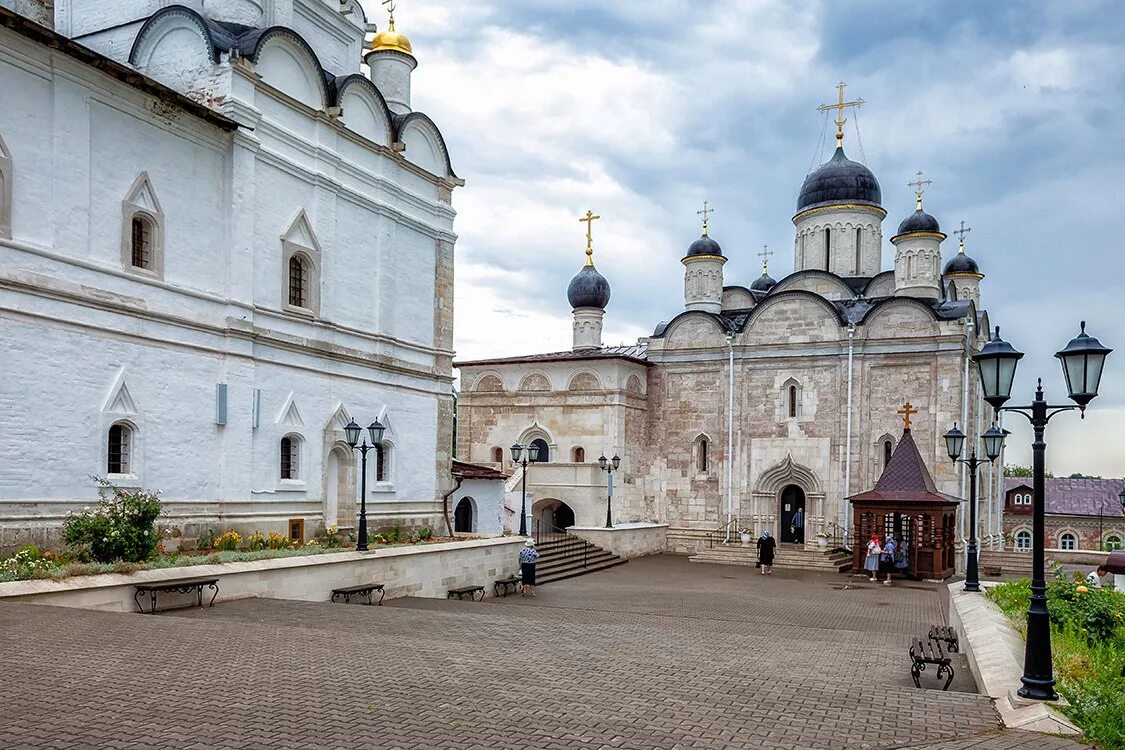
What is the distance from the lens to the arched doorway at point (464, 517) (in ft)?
85.9

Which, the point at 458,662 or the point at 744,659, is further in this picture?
the point at 744,659

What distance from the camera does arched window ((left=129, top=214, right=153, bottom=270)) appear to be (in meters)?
15.4

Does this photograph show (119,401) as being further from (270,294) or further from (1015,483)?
(1015,483)

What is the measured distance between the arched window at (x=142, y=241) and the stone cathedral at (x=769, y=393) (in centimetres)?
1671

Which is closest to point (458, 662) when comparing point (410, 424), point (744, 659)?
point (744, 659)

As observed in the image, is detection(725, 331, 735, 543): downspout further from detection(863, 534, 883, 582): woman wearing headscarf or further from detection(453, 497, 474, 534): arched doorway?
detection(453, 497, 474, 534): arched doorway

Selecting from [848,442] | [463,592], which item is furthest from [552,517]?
[463,592]

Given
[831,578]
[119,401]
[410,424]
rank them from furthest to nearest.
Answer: [831,578]
[410,424]
[119,401]

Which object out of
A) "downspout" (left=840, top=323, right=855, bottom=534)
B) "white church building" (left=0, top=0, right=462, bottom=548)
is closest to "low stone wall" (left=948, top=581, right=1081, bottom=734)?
"white church building" (left=0, top=0, right=462, bottom=548)

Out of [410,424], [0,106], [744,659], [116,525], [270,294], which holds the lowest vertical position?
[744,659]

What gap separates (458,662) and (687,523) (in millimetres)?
24670

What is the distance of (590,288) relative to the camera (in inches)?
1453

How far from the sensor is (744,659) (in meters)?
9.43

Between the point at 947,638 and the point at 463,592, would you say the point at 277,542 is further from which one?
the point at 947,638
